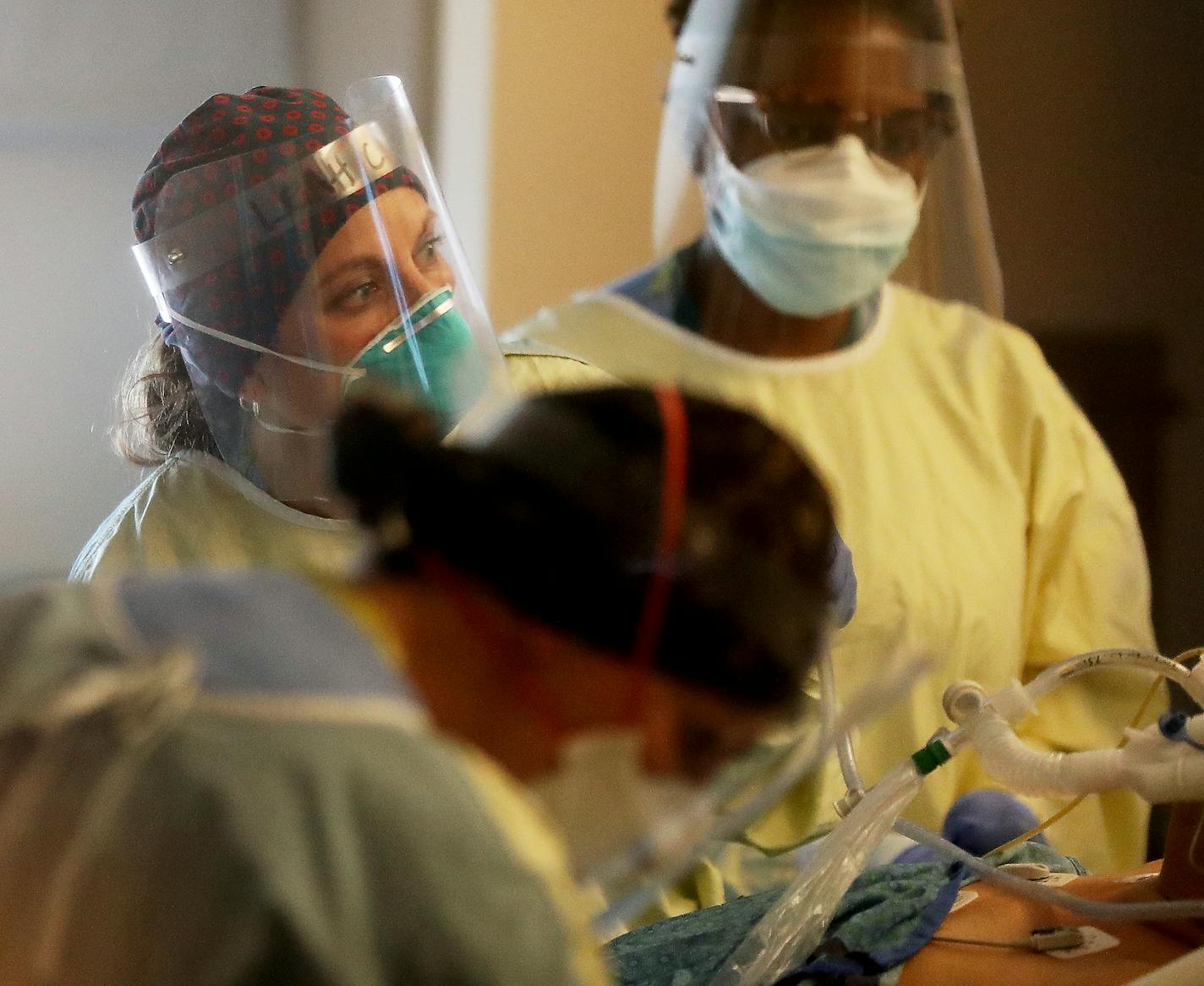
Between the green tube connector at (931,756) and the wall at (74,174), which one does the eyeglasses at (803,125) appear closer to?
the green tube connector at (931,756)

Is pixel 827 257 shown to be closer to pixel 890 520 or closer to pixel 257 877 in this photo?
pixel 890 520

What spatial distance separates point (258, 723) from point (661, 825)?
0.42ft

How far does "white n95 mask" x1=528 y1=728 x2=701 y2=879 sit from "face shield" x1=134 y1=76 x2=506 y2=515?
223 millimetres

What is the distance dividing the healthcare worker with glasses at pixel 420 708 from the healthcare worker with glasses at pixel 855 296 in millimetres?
215

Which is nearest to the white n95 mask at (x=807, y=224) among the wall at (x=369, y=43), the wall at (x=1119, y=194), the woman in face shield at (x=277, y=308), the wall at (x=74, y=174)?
the woman in face shield at (x=277, y=308)

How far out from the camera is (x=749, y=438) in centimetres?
40

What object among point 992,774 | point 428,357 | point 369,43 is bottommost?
point 992,774

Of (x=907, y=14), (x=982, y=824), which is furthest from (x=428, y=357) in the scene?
(x=982, y=824)

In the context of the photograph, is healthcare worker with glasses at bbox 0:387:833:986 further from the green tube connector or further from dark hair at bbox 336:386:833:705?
the green tube connector

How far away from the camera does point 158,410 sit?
2.65 feet

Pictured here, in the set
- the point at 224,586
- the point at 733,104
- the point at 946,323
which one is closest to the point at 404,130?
the point at 733,104

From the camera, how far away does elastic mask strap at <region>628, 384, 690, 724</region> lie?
378mm

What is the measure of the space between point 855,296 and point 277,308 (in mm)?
321

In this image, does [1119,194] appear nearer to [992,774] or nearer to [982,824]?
[982,824]
